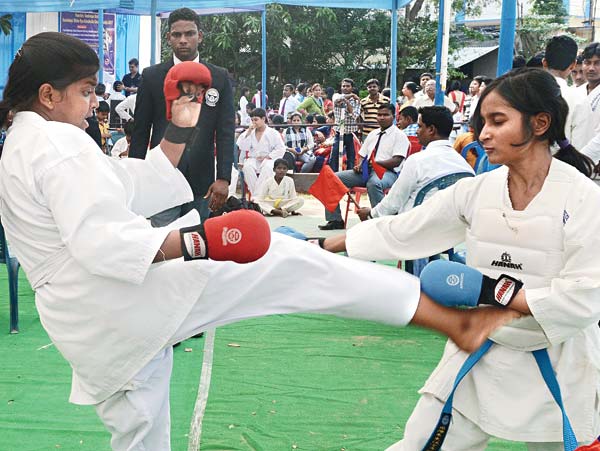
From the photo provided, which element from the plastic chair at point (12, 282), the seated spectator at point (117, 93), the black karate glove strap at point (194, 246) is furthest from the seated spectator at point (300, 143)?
the black karate glove strap at point (194, 246)

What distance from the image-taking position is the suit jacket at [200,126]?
506 cm

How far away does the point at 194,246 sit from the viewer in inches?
88.2

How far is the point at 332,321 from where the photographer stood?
5812mm

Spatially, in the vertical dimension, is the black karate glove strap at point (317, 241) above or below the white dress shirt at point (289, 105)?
below

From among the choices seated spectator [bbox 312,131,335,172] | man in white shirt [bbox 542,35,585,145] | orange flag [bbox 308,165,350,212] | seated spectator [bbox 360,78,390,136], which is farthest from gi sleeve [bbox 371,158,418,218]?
seated spectator [bbox 312,131,335,172]

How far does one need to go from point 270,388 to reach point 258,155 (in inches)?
329

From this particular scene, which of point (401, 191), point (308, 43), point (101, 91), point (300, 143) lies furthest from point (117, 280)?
point (308, 43)

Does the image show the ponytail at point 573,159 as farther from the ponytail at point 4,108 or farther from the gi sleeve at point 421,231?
the ponytail at point 4,108

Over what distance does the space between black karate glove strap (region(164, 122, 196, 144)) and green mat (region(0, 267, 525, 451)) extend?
4.62 ft

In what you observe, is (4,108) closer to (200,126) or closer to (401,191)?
(200,126)

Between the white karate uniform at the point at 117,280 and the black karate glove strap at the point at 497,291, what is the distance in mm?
193

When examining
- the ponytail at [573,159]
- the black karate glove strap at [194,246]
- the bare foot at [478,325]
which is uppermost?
the ponytail at [573,159]

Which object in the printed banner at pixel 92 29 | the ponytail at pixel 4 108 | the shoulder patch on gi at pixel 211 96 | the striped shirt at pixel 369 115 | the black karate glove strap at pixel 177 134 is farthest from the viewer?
the printed banner at pixel 92 29

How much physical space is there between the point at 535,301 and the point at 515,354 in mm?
A: 227
